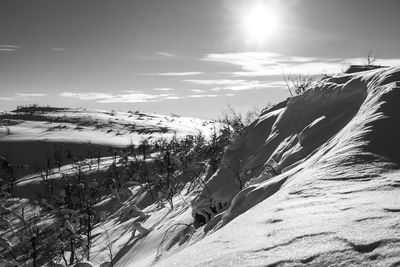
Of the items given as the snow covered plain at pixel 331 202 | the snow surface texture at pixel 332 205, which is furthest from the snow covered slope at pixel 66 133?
the snow surface texture at pixel 332 205

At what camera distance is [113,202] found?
43.6 meters

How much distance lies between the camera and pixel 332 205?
3.10 metres

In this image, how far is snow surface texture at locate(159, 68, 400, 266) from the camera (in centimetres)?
228

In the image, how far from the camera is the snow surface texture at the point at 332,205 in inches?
89.6

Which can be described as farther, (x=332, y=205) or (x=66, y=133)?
(x=66, y=133)

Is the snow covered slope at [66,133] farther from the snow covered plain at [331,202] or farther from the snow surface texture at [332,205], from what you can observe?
the snow surface texture at [332,205]

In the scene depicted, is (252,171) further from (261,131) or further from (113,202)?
(113,202)

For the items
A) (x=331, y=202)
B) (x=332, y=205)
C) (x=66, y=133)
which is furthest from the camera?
(x=66, y=133)

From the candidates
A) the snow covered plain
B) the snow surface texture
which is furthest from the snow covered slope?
the snow surface texture

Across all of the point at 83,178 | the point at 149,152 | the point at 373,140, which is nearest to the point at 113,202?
the point at 83,178

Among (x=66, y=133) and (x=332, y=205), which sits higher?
(x=332, y=205)

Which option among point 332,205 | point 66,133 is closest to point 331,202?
point 332,205

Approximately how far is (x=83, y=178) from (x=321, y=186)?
6149 centimetres

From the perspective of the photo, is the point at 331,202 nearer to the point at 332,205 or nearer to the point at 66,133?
the point at 332,205
